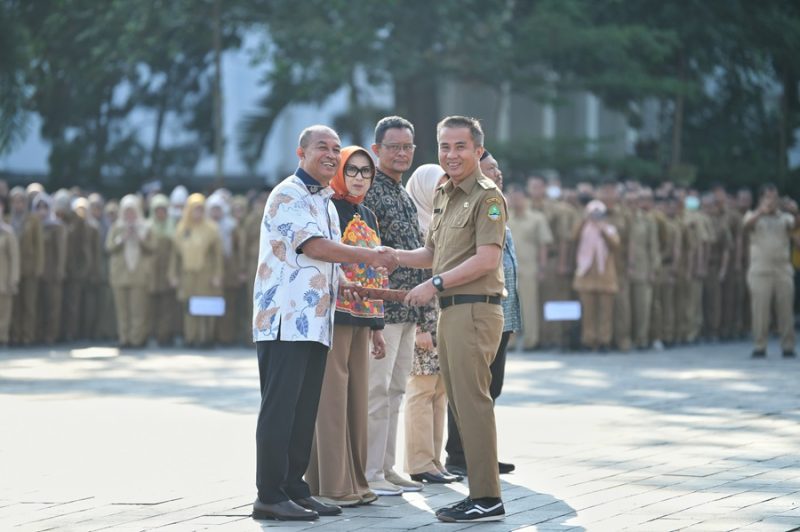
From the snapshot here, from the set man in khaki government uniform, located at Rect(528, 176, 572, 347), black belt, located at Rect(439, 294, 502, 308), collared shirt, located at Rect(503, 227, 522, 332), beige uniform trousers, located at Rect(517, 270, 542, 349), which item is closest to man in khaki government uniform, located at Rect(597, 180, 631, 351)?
man in khaki government uniform, located at Rect(528, 176, 572, 347)

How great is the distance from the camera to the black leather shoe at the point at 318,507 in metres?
8.22

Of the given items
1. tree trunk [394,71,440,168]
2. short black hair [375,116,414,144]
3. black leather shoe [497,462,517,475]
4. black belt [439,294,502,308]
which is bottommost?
black leather shoe [497,462,517,475]

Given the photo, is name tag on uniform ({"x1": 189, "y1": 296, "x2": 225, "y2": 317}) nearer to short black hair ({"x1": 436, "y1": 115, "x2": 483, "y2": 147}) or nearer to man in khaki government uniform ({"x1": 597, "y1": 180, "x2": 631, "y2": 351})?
man in khaki government uniform ({"x1": 597, "y1": 180, "x2": 631, "y2": 351})

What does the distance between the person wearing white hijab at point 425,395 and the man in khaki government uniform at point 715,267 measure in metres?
14.1

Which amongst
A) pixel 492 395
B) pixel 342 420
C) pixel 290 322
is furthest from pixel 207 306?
pixel 290 322

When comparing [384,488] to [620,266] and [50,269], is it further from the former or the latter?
[50,269]

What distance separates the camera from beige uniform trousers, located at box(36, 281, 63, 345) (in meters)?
22.3

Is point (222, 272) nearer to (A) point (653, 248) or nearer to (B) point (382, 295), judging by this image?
(A) point (653, 248)

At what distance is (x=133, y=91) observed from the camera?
34406 mm

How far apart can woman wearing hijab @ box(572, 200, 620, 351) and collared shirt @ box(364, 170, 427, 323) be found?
11.3 meters

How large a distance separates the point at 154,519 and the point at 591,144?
73.3 ft

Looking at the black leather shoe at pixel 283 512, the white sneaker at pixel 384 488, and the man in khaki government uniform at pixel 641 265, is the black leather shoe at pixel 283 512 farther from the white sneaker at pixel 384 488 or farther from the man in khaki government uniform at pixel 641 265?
the man in khaki government uniform at pixel 641 265

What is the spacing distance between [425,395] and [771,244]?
10384mm

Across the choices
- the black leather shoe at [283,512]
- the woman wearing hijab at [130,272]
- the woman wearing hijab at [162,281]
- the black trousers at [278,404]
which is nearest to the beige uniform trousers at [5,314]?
the woman wearing hijab at [130,272]
